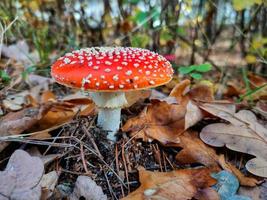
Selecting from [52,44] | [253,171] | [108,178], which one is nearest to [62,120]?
[108,178]

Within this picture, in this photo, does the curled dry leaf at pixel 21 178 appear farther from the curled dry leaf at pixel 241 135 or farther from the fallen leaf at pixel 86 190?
the curled dry leaf at pixel 241 135

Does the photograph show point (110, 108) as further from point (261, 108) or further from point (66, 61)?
point (261, 108)

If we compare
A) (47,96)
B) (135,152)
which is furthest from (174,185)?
(47,96)

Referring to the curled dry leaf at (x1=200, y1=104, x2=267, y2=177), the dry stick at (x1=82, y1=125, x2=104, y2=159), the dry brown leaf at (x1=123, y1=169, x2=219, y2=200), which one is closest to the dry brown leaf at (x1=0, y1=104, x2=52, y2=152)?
the dry stick at (x1=82, y1=125, x2=104, y2=159)

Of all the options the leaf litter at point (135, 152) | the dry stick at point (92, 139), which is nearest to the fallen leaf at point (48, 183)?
the leaf litter at point (135, 152)

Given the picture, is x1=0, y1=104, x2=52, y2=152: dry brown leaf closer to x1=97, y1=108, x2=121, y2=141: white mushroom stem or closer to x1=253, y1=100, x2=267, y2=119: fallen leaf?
x1=97, y1=108, x2=121, y2=141: white mushroom stem

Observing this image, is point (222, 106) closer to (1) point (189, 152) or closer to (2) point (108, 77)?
(1) point (189, 152)
